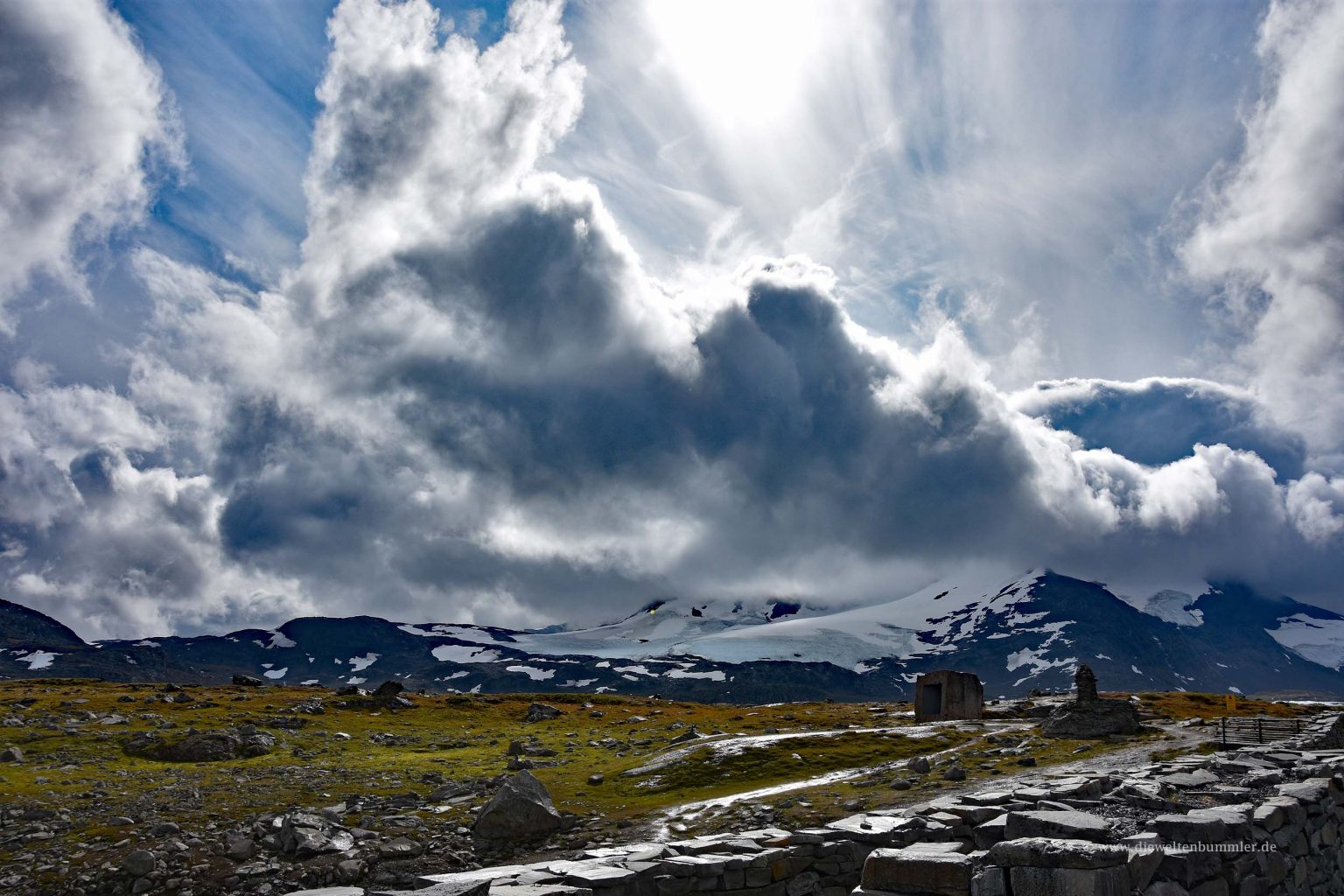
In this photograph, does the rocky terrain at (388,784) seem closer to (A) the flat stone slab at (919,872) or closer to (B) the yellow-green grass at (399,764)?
(B) the yellow-green grass at (399,764)

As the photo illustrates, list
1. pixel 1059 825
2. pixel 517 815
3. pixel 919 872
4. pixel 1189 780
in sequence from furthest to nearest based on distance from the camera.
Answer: pixel 517 815 → pixel 1189 780 → pixel 1059 825 → pixel 919 872

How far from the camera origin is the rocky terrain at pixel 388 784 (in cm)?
2747

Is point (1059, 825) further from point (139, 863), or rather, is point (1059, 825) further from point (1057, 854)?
point (139, 863)

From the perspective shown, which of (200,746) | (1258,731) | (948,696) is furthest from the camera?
(948,696)

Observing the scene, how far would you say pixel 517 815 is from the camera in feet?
104

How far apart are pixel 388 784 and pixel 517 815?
1218 cm

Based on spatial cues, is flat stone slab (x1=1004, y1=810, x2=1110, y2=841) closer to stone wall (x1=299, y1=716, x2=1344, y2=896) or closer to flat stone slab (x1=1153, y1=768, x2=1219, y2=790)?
stone wall (x1=299, y1=716, x2=1344, y2=896)

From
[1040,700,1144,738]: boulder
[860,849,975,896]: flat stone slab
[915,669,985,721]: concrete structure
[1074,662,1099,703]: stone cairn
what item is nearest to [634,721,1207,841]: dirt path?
[1040,700,1144,738]: boulder

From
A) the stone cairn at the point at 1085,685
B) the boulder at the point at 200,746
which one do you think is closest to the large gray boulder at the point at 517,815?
the boulder at the point at 200,746

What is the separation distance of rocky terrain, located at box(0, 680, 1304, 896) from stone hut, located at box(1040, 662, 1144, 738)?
2.02m

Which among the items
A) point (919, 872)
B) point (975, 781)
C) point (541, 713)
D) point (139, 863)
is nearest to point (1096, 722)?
point (975, 781)

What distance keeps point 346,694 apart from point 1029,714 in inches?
2890

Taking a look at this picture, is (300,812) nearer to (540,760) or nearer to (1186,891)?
(540,760)

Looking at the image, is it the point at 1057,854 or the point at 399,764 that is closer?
the point at 1057,854
